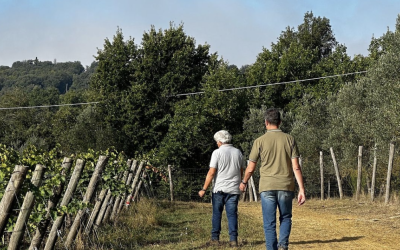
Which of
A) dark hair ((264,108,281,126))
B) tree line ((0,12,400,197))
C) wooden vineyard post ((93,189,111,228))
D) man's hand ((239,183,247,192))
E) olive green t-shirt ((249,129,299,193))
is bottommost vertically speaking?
wooden vineyard post ((93,189,111,228))

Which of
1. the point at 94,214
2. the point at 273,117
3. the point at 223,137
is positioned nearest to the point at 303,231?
the point at 223,137

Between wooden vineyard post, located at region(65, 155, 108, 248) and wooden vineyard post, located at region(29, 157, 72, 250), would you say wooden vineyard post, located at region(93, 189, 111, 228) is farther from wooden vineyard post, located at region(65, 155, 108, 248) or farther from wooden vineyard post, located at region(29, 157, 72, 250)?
wooden vineyard post, located at region(29, 157, 72, 250)

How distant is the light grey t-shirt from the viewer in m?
8.83

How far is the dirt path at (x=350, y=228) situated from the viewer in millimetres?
9492

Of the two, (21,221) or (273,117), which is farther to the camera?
(273,117)

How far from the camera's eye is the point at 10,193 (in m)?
5.75

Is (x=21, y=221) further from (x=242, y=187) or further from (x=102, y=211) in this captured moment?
(x=102, y=211)

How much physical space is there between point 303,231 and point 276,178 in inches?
166

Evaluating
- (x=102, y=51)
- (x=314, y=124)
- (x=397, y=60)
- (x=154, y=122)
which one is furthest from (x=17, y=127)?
(x=397, y=60)

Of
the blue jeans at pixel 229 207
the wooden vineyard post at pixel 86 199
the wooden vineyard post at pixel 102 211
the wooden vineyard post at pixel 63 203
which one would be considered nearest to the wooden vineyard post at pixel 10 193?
the wooden vineyard post at pixel 63 203

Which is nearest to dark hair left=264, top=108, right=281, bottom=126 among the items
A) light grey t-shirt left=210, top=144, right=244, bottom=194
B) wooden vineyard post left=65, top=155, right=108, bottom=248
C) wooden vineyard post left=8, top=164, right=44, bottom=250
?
light grey t-shirt left=210, top=144, right=244, bottom=194

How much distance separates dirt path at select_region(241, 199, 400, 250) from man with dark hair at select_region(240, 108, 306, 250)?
4.60 feet

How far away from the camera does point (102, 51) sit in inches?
1489

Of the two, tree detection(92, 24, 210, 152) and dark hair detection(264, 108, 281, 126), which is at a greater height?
tree detection(92, 24, 210, 152)
